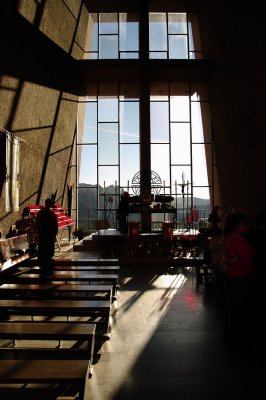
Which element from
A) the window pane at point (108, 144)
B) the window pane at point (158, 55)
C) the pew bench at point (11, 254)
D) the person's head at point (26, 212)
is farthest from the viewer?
the window pane at point (158, 55)

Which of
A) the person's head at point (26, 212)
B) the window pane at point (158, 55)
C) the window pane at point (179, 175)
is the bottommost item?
the person's head at point (26, 212)

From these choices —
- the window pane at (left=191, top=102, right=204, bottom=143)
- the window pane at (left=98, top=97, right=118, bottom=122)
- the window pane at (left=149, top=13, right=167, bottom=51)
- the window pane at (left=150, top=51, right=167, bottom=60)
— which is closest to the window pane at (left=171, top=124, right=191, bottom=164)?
the window pane at (left=191, top=102, right=204, bottom=143)

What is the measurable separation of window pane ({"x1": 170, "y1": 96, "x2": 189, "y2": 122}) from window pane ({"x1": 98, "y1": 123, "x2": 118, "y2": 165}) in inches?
98.2

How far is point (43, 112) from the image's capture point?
1201cm

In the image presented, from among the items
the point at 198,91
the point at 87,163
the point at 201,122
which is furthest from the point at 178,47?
the point at 87,163

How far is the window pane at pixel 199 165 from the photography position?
16094mm

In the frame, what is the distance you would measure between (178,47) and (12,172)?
10.8 m

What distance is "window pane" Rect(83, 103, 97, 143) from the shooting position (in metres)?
16.2

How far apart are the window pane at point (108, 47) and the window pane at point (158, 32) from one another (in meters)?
1.56

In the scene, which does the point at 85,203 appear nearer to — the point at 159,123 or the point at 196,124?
the point at 159,123

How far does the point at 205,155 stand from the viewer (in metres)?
16.3

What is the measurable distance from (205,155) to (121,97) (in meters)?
4.39

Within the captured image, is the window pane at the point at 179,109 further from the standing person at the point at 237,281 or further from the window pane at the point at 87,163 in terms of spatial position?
the standing person at the point at 237,281

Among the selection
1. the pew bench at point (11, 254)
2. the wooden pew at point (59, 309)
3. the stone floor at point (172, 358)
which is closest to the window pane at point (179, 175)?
the pew bench at point (11, 254)
